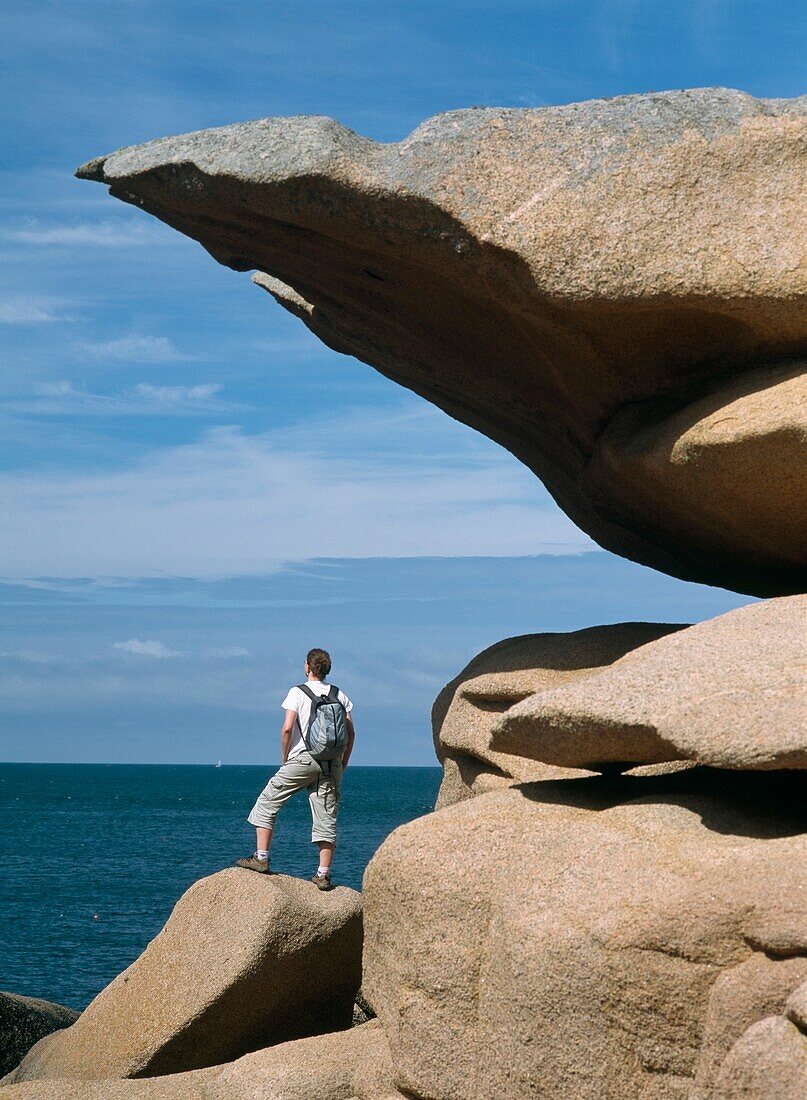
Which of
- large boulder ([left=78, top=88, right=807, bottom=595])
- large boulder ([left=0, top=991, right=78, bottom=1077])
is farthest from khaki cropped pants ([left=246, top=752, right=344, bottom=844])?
large boulder ([left=0, top=991, right=78, bottom=1077])

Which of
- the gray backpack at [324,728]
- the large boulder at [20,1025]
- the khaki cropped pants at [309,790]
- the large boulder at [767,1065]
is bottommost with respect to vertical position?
the large boulder at [20,1025]

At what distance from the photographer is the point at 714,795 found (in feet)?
28.1

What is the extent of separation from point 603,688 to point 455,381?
5.45 meters

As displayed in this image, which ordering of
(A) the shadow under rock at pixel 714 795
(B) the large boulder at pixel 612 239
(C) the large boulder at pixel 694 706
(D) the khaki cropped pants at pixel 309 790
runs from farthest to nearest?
(D) the khaki cropped pants at pixel 309 790
(B) the large boulder at pixel 612 239
(A) the shadow under rock at pixel 714 795
(C) the large boulder at pixel 694 706

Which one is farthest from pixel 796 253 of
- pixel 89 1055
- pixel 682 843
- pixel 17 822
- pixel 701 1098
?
pixel 17 822

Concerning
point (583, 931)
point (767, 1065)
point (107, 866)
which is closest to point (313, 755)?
point (583, 931)

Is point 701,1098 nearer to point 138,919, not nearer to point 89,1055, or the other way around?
point 89,1055

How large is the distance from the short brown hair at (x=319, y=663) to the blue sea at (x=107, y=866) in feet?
45.9

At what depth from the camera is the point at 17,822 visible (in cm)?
9019

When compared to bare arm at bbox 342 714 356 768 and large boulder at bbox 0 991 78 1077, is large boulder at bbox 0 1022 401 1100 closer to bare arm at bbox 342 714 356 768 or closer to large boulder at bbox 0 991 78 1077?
bare arm at bbox 342 714 356 768

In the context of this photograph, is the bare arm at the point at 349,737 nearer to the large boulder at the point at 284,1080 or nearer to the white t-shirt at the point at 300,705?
the white t-shirt at the point at 300,705

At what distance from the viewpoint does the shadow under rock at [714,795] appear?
8.09 m

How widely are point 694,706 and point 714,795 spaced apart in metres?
0.88

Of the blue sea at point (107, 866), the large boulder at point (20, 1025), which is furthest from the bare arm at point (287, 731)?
the blue sea at point (107, 866)
